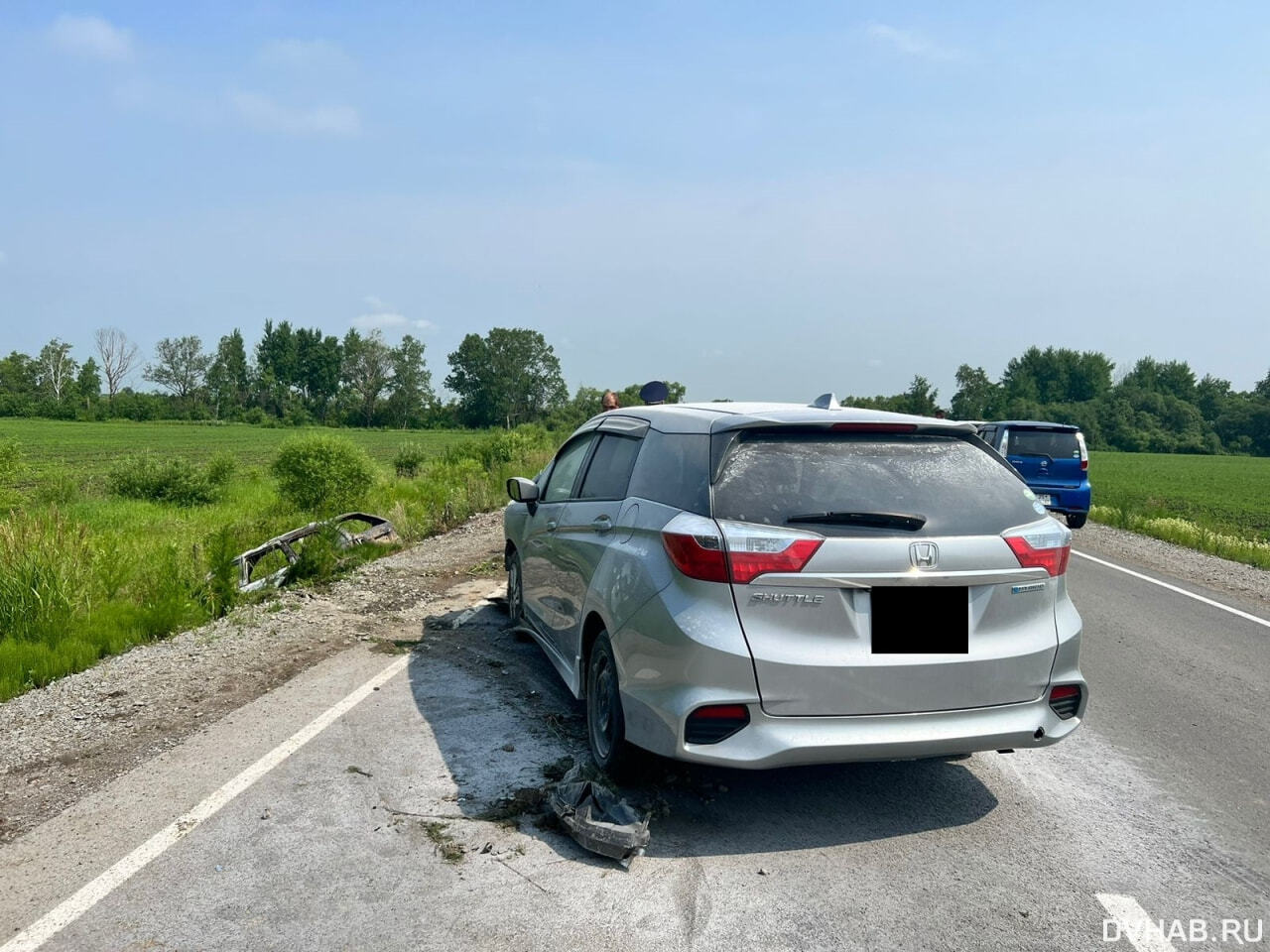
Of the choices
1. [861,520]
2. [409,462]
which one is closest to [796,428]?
[861,520]

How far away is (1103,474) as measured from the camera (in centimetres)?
5366

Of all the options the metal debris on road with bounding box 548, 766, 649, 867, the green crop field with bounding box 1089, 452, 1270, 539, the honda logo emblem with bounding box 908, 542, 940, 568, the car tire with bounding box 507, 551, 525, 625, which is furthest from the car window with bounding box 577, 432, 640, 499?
the green crop field with bounding box 1089, 452, 1270, 539

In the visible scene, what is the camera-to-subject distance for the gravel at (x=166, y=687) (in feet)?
15.4

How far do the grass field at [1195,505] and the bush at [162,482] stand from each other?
20726 mm

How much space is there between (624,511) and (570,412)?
6824 cm

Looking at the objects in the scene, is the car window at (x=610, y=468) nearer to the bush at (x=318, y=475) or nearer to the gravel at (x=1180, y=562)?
the gravel at (x=1180, y=562)

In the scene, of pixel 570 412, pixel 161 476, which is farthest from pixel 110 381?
pixel 161 476

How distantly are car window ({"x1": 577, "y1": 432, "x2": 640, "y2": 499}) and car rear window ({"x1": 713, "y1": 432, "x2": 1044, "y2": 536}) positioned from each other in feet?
3.23

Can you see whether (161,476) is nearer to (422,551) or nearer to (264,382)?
(422,551)

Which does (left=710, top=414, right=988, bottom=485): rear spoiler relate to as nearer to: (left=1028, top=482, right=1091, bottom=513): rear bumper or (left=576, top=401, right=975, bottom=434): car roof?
(left=576, top=401, right=975, bottom=434): car roof

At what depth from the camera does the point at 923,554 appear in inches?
145

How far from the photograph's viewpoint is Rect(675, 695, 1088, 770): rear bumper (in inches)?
142

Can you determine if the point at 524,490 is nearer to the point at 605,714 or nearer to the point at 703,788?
the point at 605,714

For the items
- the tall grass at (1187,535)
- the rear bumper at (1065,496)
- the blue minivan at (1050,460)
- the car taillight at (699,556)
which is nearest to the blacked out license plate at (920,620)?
the car taillight at (699,556)
